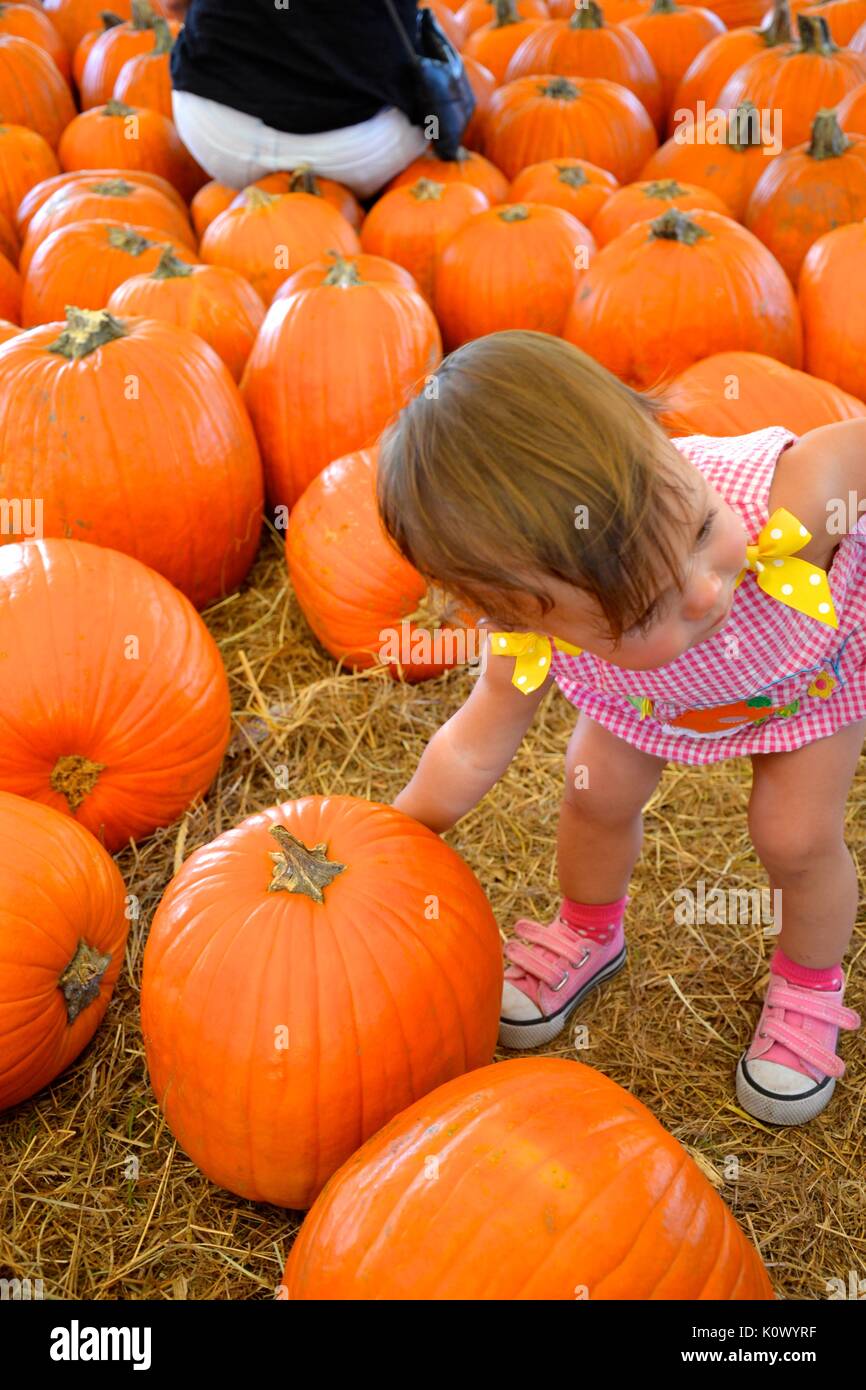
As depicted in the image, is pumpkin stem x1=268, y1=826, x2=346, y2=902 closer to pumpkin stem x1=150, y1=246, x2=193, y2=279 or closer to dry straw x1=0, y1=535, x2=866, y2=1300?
dry straw x1=0, y1=535, x2=866, y2=1300

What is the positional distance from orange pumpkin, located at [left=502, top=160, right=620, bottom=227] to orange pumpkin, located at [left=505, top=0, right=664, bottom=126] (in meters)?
1.00

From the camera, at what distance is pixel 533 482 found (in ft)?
3.46

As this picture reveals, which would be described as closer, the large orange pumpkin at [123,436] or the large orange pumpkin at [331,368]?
the large orange pumpkin at [123,436]

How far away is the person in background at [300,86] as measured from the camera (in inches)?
141

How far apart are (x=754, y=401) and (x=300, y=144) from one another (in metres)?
1.97

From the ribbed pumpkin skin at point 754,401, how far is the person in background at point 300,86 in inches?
68.0

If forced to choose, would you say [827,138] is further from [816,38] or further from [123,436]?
[123,436]

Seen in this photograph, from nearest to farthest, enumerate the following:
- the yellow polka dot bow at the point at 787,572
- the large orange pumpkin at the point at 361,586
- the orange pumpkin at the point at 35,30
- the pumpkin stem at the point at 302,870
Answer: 1. the yellow polka dot bow at the point at 787,572
2. the pumpkin stem at the point at 302,870
3. the large orange pumpkin at the point at 361,586
4. the orange pumpkin at the point at 35,30

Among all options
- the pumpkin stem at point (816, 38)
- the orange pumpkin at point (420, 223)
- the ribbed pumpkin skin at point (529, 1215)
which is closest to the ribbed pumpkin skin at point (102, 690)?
the ribbed pumpkin skin at point (529, 1215)

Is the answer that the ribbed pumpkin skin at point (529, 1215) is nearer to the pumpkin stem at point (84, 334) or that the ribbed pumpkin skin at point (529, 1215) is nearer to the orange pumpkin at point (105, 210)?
the pumpkin stem at point (84, 334)

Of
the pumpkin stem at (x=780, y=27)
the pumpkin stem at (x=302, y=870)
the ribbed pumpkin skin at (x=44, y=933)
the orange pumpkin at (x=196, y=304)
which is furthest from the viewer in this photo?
the pumpkin stem at (x=780, y=27)

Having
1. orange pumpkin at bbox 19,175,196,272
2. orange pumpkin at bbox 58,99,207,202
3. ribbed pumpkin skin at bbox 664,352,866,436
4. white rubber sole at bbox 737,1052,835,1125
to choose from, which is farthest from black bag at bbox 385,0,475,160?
white rubber sole at bbox 737,1052,835,1125

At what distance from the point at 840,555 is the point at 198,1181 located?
116cm
